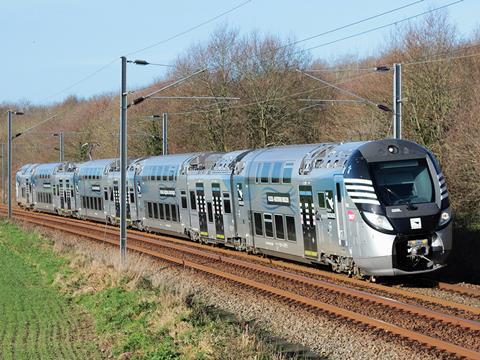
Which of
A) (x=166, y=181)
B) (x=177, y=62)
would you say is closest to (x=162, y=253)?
(x=166, y=181)

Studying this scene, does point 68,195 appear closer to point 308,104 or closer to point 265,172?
point 308,104

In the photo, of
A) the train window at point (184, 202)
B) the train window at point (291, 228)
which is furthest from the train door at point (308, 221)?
the train window at point (184, 202)

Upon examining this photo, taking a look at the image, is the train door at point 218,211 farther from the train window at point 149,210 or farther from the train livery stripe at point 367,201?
the train livery stripe at point 367,201

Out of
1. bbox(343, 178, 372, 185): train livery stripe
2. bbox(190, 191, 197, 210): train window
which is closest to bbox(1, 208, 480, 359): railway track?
bbox(343, 178, 372, 185): train livery stripe

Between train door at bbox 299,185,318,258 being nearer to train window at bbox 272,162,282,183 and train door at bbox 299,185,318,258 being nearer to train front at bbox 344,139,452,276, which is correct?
train window at bbox 272,162,282,183

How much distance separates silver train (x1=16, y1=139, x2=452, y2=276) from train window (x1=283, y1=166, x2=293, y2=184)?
0.10 ft

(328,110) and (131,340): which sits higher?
(328,110)

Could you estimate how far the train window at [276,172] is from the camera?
22656mm

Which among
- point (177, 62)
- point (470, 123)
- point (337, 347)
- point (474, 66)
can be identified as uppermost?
point (177, 62)

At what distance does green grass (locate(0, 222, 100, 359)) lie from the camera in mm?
12977

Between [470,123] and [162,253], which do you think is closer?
[162,253]

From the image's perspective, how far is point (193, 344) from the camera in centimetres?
1204

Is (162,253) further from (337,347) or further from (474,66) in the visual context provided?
(474,66)

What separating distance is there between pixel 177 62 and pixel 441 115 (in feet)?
91.5
